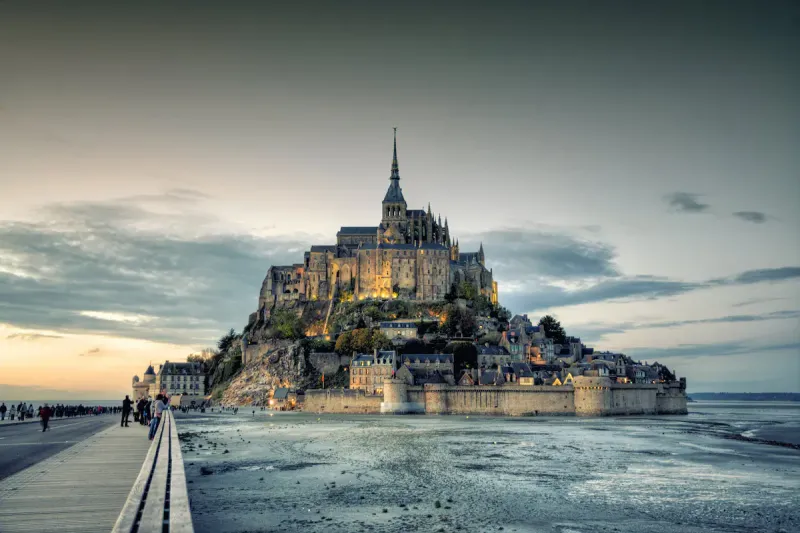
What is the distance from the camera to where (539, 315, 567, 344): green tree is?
115500mm

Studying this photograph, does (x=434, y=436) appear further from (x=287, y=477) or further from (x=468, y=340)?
(x=468, y=340)

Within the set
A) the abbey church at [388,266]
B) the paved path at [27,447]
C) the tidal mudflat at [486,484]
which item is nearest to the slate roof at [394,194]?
the abbey church at [388,266]

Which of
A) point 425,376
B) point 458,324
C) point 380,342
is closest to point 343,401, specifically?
point 425,376

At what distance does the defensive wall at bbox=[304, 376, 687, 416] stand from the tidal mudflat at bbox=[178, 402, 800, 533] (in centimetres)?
3211

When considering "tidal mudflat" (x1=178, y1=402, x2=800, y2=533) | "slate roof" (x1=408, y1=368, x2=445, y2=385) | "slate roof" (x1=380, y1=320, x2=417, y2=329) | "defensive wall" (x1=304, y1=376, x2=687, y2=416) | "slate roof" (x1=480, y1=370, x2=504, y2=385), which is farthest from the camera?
"slate roof" (x1=380, y1=320, x2=417, y2=329)

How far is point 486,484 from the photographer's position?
90.3 ft

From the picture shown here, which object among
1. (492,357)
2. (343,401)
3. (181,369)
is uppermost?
(492,357)

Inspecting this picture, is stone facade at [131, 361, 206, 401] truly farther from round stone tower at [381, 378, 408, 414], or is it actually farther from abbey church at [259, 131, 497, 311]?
round stone tower at [381, 378, 408, 414]

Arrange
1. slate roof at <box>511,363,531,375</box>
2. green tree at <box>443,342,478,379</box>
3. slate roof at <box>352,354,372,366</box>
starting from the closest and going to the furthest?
slate roof at <box>511,363,531,375</box> → slate roof at <box>352,354,372,366</box> → green tree at <box>443,342,478,379</box>

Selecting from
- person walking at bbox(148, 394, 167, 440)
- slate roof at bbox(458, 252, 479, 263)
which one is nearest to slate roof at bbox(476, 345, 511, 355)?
slate roof at bbox(458, 252, 479, 263)

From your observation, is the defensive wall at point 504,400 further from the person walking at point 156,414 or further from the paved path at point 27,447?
the person walking at point 156,414

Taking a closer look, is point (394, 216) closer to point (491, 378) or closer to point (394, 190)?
point (394, 190)

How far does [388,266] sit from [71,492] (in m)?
105

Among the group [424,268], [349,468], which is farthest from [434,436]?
[424,268]
